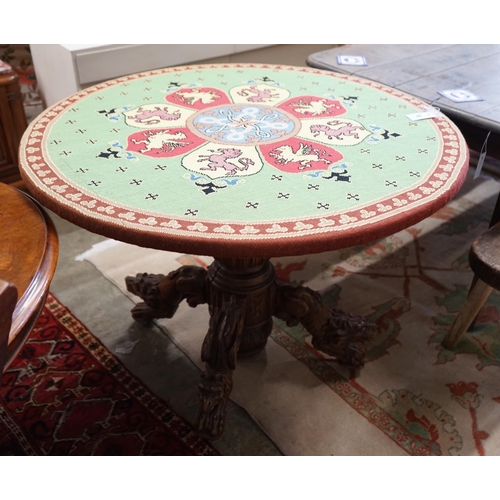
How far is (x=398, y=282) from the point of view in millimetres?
2199

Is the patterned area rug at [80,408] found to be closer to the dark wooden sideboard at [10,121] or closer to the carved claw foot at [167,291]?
the carved claw foot at [167,291]

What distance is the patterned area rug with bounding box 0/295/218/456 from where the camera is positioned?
1.53 metres

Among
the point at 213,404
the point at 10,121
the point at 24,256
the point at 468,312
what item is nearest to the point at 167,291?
the point at 213,404

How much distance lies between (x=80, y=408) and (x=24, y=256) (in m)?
0.70

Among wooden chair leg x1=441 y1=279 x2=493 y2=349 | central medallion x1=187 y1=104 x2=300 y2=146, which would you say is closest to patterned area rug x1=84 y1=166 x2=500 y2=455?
wooden chair leg x1=441 y1=279 x2=493 y2=349

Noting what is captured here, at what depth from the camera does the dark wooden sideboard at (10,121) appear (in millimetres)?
2350

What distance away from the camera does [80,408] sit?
1.64m

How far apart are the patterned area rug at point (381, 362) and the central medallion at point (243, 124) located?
29.9 inches

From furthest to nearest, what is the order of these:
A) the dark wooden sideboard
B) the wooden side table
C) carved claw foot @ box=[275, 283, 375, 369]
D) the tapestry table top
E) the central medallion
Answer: the dark wooden sideboard, carved claw foot @ box=[275, 283, 375, 369], the central medallion, the tapestry table top, the wooden side table

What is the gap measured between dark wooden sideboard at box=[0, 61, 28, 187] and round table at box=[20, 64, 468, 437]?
0.78 meters

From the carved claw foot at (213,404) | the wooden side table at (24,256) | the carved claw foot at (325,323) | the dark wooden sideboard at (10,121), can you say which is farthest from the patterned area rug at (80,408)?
the dark wooden sideboard at (10,121)

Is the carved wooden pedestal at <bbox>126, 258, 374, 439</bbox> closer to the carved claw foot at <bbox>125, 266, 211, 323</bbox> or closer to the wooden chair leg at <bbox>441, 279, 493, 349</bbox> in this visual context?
the carved claw foot at <bbox>125, 266, 211, 323</bbox>

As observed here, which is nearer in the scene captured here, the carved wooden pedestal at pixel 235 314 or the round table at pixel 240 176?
the round table at pixel 240 176

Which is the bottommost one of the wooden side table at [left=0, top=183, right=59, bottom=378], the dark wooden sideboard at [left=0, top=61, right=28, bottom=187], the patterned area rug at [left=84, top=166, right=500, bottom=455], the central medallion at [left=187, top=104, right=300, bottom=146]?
the patterned area rug at [left=84, top=166, right=500, bottom=455]
